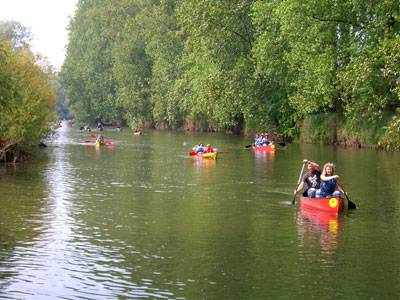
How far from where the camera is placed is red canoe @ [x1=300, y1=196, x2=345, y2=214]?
18.0 meters

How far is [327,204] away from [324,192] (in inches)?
36.5

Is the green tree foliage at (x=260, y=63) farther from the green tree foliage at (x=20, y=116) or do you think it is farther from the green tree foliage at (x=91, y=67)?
the green tree foliage at (x=20, y=116)

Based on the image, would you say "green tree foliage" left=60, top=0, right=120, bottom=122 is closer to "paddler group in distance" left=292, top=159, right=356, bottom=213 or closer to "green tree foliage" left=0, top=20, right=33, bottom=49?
"green tree foliage" left=0, top=20, right=33, bottom=49

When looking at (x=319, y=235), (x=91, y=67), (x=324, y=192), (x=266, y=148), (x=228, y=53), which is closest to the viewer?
(x=319, y=235)

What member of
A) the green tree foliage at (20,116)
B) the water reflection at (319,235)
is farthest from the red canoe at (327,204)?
the green tree foliage at (20,116)

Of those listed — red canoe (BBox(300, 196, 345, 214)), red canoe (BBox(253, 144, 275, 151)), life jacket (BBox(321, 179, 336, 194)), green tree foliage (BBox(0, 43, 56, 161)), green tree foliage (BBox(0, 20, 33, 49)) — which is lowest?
red canoe (BBox(300, 196, 345, 214))

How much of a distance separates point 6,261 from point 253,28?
4366cm

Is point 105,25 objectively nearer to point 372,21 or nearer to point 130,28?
point 130,28

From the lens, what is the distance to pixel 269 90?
54719mm

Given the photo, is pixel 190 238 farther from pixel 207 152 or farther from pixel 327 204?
pixel 207 152

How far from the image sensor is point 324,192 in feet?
62.6

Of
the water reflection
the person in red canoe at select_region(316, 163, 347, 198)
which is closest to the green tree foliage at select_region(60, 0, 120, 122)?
the person in red canoe at select_region(316, 163, 347, 198)

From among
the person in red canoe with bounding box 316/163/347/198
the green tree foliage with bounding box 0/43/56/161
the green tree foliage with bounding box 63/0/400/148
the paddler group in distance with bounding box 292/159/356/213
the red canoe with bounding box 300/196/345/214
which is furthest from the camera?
the green tree foliage with bounding box 63/0/400/148

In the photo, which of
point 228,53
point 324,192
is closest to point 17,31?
point 228,53
